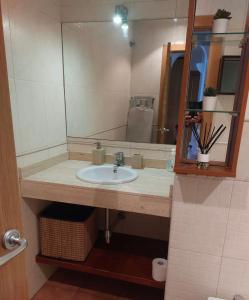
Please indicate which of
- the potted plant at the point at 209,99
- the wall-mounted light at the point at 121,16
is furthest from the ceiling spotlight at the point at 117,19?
the potted plant at the point at 209,99

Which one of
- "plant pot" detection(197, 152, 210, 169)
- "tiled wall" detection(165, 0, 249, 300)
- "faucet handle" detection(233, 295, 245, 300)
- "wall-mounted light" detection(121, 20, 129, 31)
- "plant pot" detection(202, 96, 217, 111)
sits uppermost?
"wall-mounted light" detection(121, 20, 129, 31)

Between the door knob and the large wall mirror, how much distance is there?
1244 millimetres

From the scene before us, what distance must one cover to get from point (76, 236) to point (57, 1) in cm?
178

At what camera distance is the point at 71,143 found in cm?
196

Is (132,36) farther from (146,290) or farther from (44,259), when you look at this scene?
(146,290)

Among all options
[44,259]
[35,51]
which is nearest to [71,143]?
[35,51]

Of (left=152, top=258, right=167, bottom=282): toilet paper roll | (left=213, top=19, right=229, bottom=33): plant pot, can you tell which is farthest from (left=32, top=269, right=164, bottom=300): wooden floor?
(left=213, top=19, right=229, bottom=33): plant pot

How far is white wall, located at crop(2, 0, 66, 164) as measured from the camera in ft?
4.38

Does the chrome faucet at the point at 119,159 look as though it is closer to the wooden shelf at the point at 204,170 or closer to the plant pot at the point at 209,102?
the wooden shelf at the point at 204,170

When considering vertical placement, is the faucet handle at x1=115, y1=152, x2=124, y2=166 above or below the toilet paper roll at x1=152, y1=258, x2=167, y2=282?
above

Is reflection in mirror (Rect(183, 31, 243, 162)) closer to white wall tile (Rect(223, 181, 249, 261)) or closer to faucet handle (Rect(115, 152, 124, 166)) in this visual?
white wall tile (Rect(223, 181, 249, 261))

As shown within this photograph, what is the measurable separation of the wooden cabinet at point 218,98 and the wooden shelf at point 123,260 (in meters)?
0.94

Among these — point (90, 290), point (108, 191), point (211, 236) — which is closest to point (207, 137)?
point (211, 236)

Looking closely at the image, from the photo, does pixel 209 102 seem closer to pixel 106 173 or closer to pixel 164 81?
pixel 164 81
